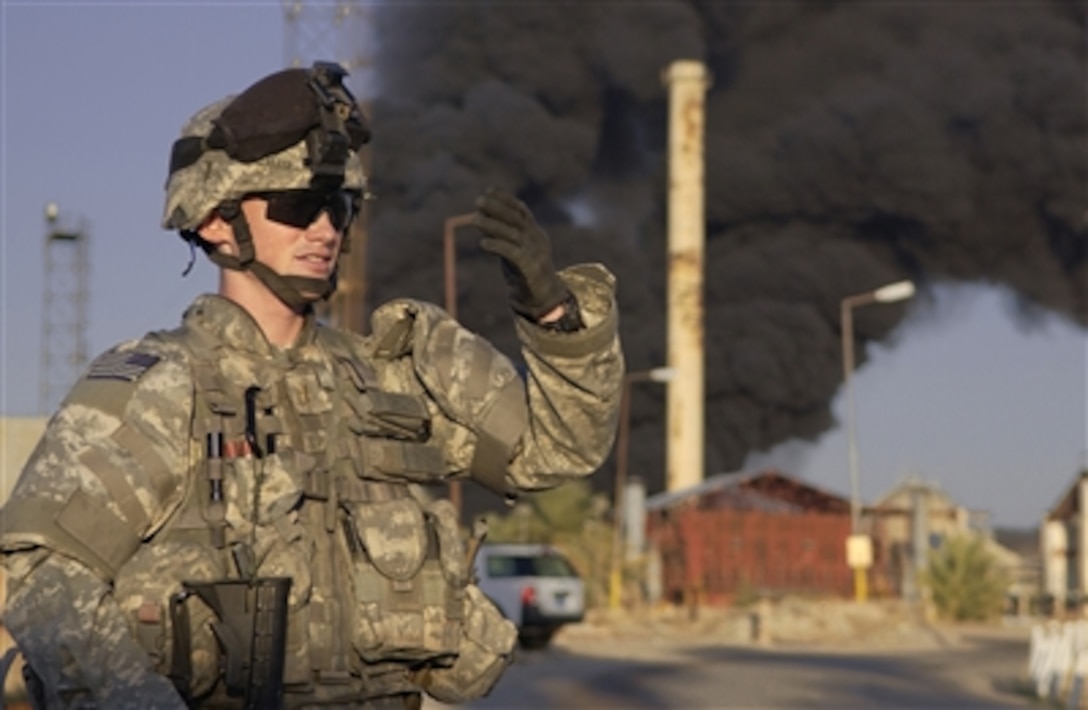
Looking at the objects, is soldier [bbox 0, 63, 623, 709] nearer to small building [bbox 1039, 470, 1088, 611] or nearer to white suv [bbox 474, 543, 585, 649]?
white suv [bbox 474, 543, 585, 649]

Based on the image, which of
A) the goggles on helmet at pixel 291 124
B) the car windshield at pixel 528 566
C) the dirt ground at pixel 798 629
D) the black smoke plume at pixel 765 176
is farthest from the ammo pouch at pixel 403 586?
the black smoke plume at pixel 765 176

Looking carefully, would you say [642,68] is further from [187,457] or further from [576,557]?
[187,457]

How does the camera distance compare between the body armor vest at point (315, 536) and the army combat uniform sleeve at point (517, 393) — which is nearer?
the body armor vest at point (315, 536)

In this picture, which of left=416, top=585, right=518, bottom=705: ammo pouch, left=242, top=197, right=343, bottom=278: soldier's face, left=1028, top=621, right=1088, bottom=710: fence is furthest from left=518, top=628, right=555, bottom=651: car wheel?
left=242, top=197, right=343, bottom=278: soldier's face

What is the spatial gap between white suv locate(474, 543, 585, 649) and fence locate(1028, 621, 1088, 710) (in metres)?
9.58

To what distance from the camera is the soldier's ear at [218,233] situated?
4.14m

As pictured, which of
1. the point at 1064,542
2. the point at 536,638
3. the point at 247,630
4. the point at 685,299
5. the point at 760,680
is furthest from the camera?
the point at 685,299

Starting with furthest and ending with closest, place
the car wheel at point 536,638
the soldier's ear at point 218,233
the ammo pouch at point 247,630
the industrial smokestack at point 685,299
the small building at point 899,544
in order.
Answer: the industrial smokestack at point 685,299 < the small building at point 899,544 < the car wheel at point 536,638 < the soldier's ear at point 218,233 < the ammo pouch at point 247,630

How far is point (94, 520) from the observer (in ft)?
12.0

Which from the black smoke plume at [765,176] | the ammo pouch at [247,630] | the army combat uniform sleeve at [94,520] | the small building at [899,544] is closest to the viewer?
the army combat uniform sleeve at [94,520]

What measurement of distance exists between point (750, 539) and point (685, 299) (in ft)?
56.7

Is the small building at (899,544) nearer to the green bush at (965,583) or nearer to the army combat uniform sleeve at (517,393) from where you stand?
the green bush at (965,583)

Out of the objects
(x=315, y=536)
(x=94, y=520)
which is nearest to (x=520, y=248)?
(x=315, y=536)

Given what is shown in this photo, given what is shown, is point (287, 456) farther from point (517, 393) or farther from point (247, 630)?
point (517, 393)
